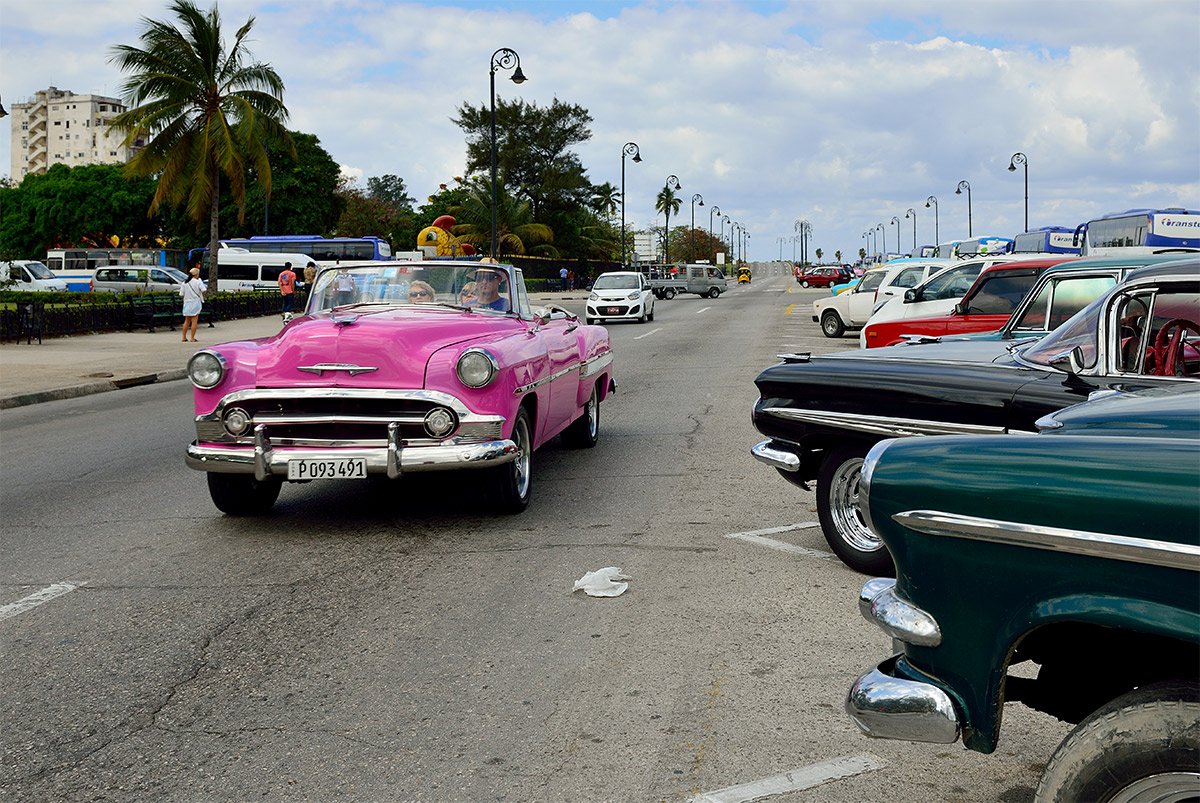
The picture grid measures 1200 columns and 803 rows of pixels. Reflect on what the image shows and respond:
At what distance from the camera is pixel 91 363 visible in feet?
68.6

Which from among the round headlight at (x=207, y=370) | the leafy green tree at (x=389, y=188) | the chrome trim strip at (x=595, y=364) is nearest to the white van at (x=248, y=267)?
the chrome trim strip at (x=595, y=364)

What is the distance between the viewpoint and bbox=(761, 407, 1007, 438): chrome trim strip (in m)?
5.71

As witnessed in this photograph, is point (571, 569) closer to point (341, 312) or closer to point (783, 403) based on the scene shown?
point (783, 403)

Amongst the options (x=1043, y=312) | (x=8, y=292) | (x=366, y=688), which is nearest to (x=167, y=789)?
(x=366, y=688)

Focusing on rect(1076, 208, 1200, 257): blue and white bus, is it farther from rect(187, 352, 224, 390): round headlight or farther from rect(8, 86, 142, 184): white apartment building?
rect(8, 86, 142, 184): white apartment building

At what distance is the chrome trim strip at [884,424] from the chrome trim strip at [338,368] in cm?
241

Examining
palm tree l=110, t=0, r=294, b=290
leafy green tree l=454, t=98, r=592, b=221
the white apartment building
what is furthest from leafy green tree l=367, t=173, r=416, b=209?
palm tree l=110, t=0, r=294, b=290

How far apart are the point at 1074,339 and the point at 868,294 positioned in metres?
21.2

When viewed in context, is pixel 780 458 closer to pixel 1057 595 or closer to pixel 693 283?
pixel 1057 595

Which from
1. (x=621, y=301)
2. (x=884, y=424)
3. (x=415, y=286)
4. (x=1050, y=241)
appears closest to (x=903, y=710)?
(x=884, y=424)

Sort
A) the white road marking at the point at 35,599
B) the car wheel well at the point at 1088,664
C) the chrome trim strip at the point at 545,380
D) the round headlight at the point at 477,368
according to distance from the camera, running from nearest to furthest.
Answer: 1. the car wheel well at the point at 1088,664
2. the white road marking at the point at 35,599
3. the round headlight at the point at 477,368
4. the chrome trim strip at the point at 545,380

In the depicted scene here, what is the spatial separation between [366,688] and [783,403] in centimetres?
289

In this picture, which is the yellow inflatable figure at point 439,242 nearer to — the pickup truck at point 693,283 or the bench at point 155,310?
the pickup truck at point 693,283

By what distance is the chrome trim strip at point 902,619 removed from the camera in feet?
9.09
